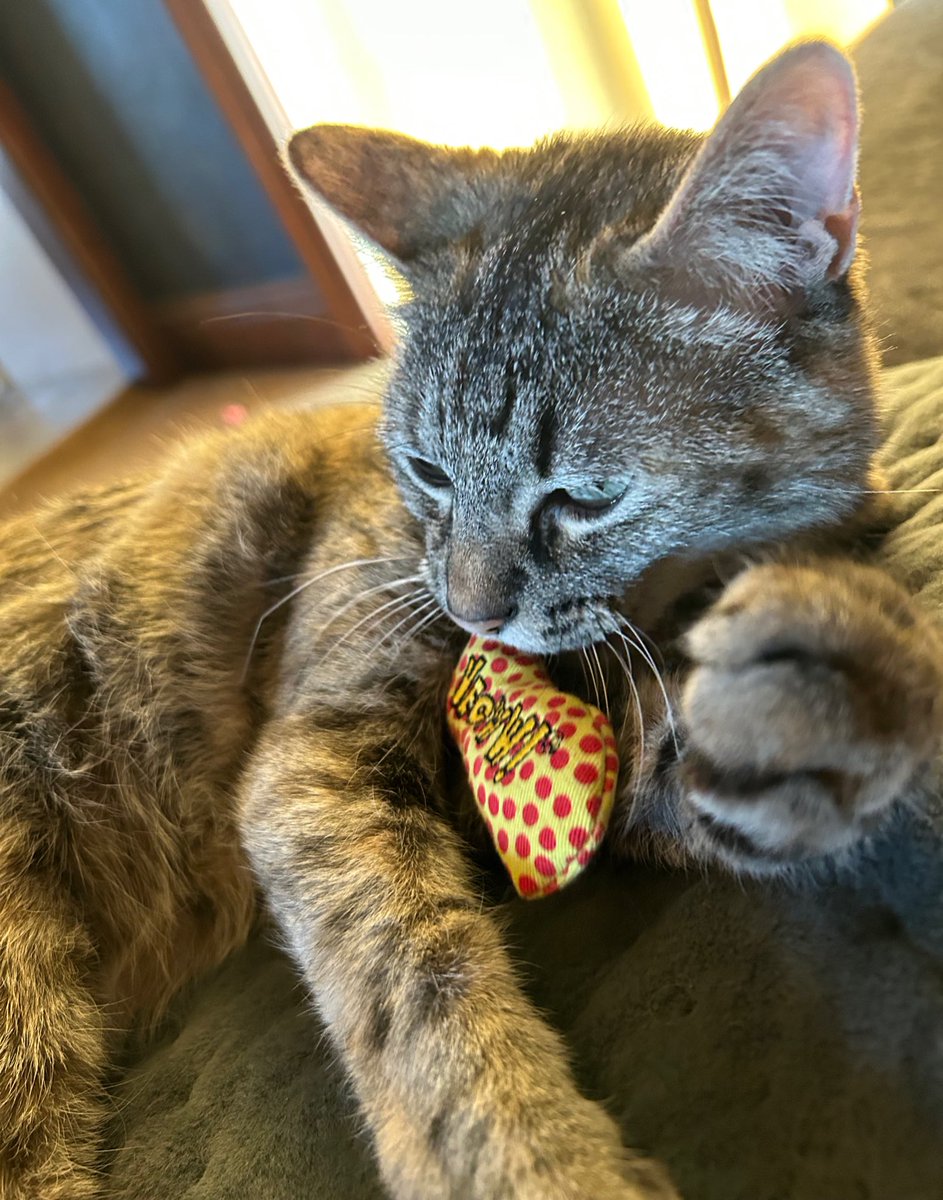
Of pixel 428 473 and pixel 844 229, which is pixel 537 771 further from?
pixel 844 229

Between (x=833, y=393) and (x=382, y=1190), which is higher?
(x=833, y=393)

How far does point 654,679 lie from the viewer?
1.03 meters

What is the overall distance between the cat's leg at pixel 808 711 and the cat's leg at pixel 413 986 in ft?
1.02

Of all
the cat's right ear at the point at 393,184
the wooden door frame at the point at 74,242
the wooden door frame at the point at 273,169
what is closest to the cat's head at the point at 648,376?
the cat's right ear at the point at 393,184

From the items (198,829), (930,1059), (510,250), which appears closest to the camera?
(930,1059)

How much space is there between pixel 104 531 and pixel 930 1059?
1.45 m

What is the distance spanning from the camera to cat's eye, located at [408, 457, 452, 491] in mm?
1183

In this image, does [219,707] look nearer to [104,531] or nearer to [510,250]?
[104,531]

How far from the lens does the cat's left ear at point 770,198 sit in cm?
81

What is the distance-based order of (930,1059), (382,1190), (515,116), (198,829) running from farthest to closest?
(515,116), (198,829), (382,1190), (930,1059)

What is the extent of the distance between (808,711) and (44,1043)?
0.99 m

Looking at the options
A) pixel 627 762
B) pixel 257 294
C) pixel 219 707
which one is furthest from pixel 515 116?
pixel 627 762

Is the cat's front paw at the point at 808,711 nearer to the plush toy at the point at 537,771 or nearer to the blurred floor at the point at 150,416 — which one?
the plush toy at the point at 537,771

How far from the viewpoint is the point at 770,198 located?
0.91m
